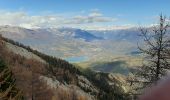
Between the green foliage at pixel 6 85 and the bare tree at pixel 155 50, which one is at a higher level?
the bare tree at pixel 155 50

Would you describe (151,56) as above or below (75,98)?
above

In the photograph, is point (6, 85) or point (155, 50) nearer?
point (155, 50)

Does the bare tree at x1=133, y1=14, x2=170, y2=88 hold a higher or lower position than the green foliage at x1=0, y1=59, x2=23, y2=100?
higher

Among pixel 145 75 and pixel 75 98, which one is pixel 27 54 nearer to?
pixel 75 98

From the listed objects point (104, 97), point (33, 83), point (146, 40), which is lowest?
point (104, 97)

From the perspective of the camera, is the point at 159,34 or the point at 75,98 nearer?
the point at 159,34

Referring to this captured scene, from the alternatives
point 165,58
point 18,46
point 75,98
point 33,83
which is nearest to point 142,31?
point 165,58

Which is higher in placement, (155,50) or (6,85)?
(155,50)

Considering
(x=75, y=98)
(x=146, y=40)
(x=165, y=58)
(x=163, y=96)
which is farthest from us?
(x=75, y=98)

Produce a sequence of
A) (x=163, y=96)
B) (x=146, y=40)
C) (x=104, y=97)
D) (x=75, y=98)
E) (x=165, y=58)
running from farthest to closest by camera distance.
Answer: (x=104, y=97)
(x=75, y=98)
(x=146, y=40)
(x=165, y=58)
(x=163, y=96)

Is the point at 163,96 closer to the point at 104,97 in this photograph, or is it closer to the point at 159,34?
the point at 159,34
